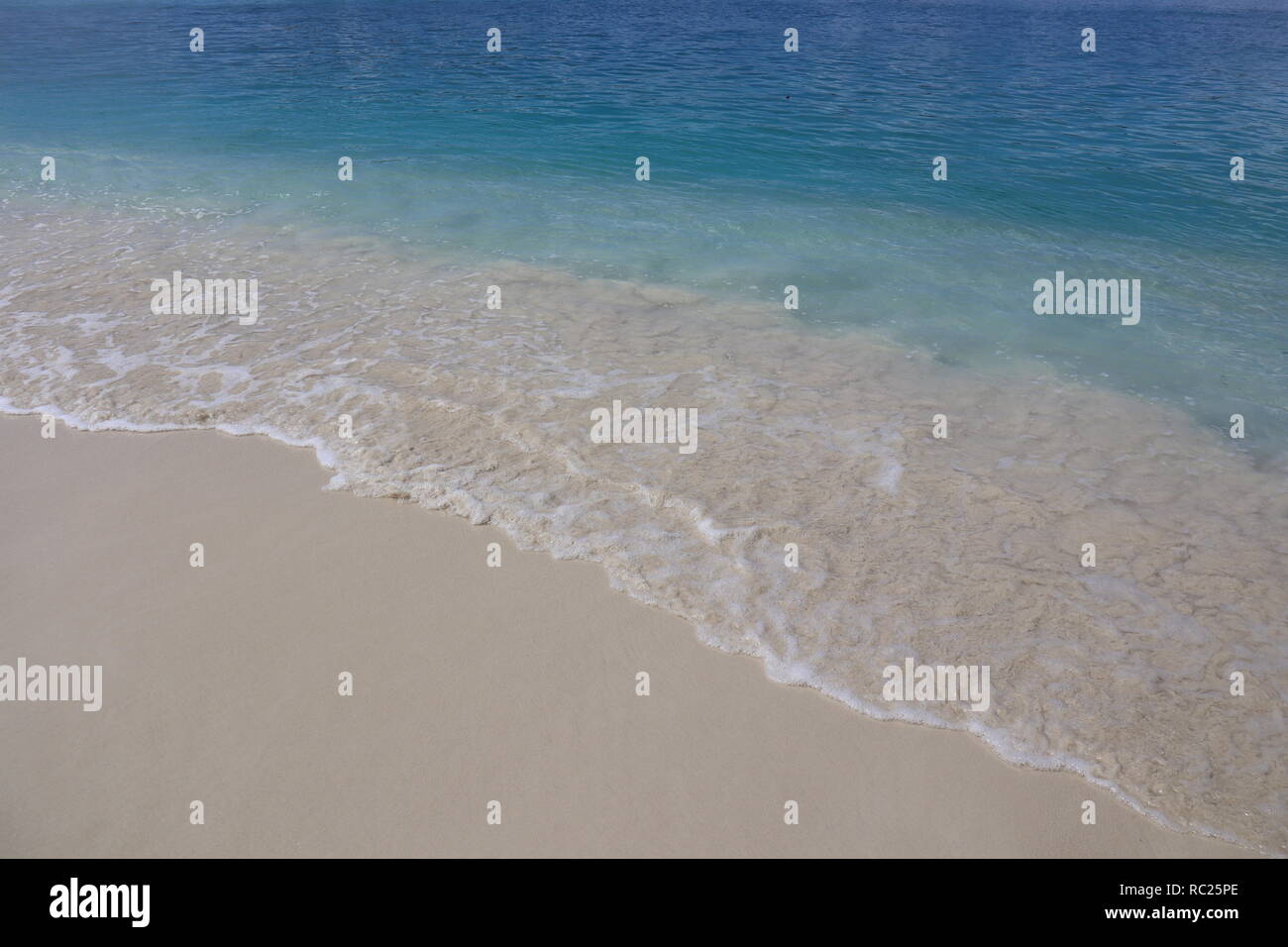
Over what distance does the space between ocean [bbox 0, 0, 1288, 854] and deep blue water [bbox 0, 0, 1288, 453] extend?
114 mm

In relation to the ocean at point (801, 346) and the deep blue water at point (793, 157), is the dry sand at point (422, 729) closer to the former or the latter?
the ocean at point (801, 346)

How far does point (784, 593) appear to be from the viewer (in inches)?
218

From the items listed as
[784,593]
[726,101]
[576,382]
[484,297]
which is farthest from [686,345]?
[726,101]

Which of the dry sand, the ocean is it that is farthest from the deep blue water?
the dry sand

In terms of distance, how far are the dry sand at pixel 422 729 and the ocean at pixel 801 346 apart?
38 centimetres

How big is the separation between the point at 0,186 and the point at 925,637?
18.0 meters

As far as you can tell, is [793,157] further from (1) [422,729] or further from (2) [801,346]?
(1) [422,729]

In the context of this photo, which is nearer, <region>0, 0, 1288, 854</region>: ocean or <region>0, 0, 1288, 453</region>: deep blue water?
<region>0, 0, 1288, 854</region>: ocean

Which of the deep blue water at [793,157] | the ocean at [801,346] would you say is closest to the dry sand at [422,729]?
the ocean at [801,346]

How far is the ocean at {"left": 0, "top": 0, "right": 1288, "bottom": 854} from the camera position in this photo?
5.30 m

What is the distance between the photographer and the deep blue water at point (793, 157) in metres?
10.5

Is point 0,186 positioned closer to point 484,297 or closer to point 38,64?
point 484,297

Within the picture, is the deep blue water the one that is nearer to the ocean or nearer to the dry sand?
the ocean
